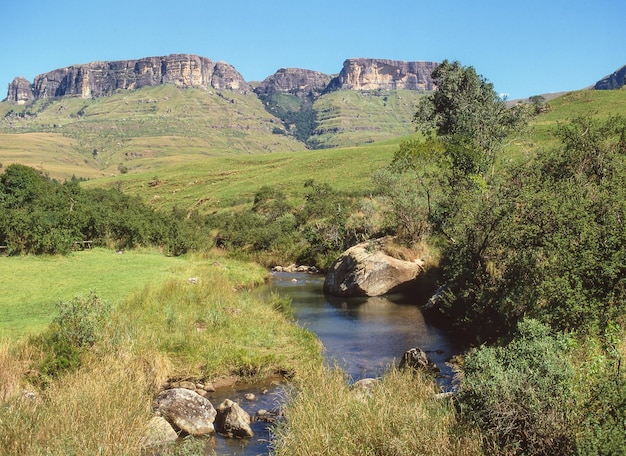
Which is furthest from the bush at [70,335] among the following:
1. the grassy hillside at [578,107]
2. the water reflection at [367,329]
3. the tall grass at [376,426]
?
the grassy hillside at [578,107]

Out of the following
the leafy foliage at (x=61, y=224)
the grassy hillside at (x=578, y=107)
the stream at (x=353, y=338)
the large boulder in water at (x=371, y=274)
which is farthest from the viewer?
the grassy hillside at (x=578, y=107)

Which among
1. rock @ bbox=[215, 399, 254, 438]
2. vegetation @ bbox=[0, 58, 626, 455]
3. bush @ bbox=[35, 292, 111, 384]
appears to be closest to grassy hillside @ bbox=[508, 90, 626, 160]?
vegetation @ bbox=[0, 58, 626, 455]

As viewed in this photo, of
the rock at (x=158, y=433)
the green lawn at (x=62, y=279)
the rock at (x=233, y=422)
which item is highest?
the green lawn at (x=62, y=279)

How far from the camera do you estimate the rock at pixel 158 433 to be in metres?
11.3

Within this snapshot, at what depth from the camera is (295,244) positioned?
5272cm

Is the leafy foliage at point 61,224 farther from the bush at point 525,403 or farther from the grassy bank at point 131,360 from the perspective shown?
the bush at point 525,403

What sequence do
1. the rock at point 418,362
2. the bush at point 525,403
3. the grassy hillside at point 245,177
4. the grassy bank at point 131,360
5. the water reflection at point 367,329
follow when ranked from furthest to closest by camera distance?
the grassy hillside at point 245,177 < the water reflection at point 367,329 < the rock at point 418,362 < the grassy bank at point 131,360 < the bush at point 525,403

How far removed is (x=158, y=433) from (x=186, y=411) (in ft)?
6.93

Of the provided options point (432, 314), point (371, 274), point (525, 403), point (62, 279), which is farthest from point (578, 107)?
point (525, 403)

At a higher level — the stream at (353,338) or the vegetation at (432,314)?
the vegetation at (432,314)

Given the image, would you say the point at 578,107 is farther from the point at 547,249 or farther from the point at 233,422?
the point at 233,422

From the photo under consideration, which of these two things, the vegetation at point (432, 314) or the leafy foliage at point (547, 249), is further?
the leafy foliage at point (547, 249)

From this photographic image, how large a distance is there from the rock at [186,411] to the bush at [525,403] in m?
7.00

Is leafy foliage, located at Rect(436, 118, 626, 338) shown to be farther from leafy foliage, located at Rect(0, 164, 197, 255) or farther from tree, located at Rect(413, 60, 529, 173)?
leafy foliage, located at Rect(0, 164, 197, 255)
